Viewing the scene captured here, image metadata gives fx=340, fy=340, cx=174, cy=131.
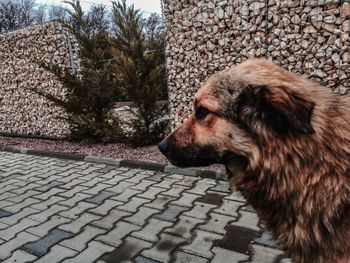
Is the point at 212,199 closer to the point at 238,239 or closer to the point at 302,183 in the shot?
the point at 238,239

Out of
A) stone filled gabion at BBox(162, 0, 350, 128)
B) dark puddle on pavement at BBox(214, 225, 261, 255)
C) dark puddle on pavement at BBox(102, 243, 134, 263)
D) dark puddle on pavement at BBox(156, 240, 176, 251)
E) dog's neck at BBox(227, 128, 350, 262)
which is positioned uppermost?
stone filled gabion at BBox(162, 0, 350, 128)

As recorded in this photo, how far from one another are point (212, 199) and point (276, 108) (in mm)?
2914

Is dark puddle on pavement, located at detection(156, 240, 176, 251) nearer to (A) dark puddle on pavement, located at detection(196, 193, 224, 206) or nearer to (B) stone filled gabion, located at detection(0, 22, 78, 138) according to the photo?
(A) dark puddle on pavement, located at detection(196, 193, 224, 206)

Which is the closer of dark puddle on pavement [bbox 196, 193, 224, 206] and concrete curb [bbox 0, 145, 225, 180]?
dark puddle on pavement [bbox 196, 193, 224, 206]

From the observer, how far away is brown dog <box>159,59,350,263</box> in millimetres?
1859

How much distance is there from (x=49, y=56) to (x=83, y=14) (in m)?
1.86

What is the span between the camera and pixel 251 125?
200 centimetres

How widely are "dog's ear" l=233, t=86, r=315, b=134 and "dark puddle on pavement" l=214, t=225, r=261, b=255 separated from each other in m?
1.73

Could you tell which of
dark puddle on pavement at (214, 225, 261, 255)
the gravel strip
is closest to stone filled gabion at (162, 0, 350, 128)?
the gravel strip

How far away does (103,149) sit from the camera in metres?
7.60

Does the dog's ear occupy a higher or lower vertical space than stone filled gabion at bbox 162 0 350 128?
lower

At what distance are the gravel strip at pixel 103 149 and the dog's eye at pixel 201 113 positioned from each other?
10.5 feet

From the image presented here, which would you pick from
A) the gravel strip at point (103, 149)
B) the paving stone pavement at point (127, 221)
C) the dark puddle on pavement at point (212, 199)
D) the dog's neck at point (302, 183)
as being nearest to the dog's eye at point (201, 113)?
the dog's neck at point (302, 183)

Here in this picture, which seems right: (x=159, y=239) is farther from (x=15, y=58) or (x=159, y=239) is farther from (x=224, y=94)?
(x=15, y=58)
